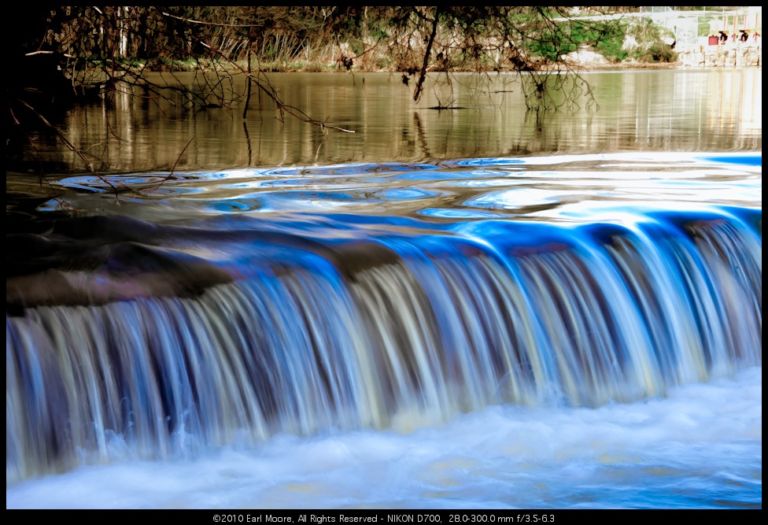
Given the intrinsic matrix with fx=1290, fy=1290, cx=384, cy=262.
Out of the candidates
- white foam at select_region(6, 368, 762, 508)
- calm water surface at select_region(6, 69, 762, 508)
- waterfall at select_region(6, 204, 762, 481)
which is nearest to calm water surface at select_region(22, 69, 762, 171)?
calm water surface at select_region(6, 69, 762, 508)

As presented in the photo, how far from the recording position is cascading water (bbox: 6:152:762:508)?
3869 mm

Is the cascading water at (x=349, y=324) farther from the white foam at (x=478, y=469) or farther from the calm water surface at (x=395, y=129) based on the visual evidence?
the calm water surface at (x=395, y=129)

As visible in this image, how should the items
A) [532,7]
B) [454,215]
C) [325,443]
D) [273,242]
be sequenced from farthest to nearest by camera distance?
[532,7], [454,215], [273,242], [325,443]

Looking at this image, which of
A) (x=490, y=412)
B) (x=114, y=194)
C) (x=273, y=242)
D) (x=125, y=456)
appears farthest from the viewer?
(x=114, y=194)

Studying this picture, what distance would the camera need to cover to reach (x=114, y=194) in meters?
5.84

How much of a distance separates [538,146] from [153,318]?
15.2ft

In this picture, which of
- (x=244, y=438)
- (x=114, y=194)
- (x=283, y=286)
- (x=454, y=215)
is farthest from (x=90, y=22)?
(x=244, y=438)

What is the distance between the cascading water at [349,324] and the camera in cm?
387

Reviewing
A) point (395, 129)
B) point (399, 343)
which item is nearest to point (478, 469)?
point (399, 343)

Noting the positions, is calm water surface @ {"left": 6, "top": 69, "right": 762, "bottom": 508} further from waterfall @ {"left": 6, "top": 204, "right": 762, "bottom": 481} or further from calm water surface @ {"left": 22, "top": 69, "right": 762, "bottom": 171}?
calm water surface @ {"left": 22, "top": 69, "right": 762, "bottom": 171}

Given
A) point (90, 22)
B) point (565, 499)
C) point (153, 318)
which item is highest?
point (90, 22)

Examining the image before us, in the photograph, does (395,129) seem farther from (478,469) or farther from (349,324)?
(478,469)

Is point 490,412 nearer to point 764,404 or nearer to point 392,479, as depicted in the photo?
point 392,479

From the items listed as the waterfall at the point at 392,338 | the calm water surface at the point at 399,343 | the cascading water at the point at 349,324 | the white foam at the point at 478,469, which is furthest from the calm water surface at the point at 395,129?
the white foam at the point at 478,469
